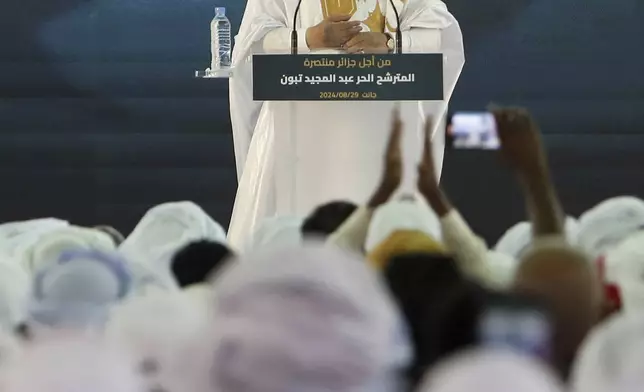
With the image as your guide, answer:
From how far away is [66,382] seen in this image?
365mm

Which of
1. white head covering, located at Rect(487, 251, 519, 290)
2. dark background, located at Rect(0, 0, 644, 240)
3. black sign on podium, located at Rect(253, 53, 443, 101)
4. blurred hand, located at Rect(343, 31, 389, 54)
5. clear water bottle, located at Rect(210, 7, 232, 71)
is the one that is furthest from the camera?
dark background, located at Rect(0, 0, 644, 240)

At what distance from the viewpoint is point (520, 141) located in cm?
53

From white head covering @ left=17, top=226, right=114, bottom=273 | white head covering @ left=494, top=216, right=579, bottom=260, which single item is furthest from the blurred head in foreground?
white head covering @ left=17, top=226, right=114, bottom=273

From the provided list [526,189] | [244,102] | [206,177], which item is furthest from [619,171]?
[526,189]

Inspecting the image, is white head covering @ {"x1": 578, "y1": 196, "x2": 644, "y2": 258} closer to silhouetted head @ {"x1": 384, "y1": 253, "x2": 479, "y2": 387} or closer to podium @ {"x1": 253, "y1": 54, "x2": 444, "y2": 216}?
silhouetted head @ {"x1": 384, "y1": 253, "x2": 479, "y2": 387}

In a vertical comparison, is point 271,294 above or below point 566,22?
above

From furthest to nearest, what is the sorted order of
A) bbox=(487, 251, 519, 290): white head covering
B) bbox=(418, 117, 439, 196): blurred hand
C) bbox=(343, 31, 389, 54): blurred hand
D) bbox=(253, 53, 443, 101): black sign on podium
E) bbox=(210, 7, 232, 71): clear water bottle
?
bbox=(210, 7, 232, 71): clear water bottle
bbox=(343, 31, 389, 54): blurred hand
bbox=(253, 53, 443, 101): black sign on podium
bbox=(418, 117, 439, 196): blurred hand
bbox=(487, 251, 519, 290): white head covering

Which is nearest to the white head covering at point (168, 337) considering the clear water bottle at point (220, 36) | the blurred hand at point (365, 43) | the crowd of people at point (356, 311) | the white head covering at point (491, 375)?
the crowd of people at point (356, 311)

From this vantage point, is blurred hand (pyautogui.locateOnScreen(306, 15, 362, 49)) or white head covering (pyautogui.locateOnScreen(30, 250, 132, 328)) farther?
blurred hand (pyautogui.locateOnScreen(306, 15, 362, 49))

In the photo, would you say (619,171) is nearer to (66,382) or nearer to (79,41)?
(79,41)

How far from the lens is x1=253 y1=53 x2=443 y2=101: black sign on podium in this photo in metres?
1.25

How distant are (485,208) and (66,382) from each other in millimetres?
3539

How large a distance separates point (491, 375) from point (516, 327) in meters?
0.05

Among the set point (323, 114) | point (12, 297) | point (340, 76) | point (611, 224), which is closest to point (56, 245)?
point (12, 297)
